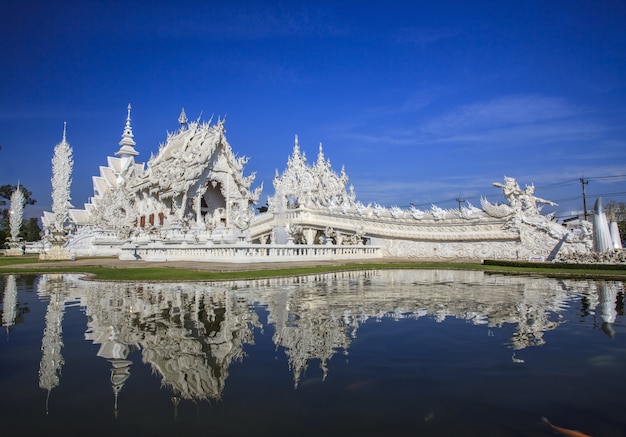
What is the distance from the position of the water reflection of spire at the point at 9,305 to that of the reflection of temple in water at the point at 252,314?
21.6 inches

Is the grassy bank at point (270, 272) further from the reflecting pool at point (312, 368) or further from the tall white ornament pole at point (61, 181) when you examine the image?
the tall white ornament pole at point (61, 181)

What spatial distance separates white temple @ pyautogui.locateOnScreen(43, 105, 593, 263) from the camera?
74.7 feet

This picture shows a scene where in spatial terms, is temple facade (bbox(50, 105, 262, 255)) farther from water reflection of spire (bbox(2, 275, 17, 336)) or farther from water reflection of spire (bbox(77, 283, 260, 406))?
water reflection of spire (bbox(77, 283, 260, 406))

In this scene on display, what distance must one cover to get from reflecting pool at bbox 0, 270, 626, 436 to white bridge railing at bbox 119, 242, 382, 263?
1161 centimetres

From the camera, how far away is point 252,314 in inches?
292

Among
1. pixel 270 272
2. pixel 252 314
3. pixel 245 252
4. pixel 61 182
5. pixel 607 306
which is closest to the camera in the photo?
pixel 252 314

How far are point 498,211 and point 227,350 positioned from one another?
22210mm

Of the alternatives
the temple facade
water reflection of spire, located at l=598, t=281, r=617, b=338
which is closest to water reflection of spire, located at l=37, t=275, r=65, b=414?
water reflection of spire, located at l=598, t=281, r=617, b=338

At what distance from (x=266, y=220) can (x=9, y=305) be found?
96.6 feet

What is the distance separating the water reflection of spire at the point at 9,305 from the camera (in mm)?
6945

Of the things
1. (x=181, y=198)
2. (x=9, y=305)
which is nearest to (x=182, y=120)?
(x=181, y=198)

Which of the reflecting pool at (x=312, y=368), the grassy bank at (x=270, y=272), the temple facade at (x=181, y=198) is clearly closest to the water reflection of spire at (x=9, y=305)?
the reflecting pool at (x=312, y=368)

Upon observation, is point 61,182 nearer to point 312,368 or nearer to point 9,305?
point 9,305

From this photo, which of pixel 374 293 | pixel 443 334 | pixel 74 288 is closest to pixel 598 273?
pixel 374 293
